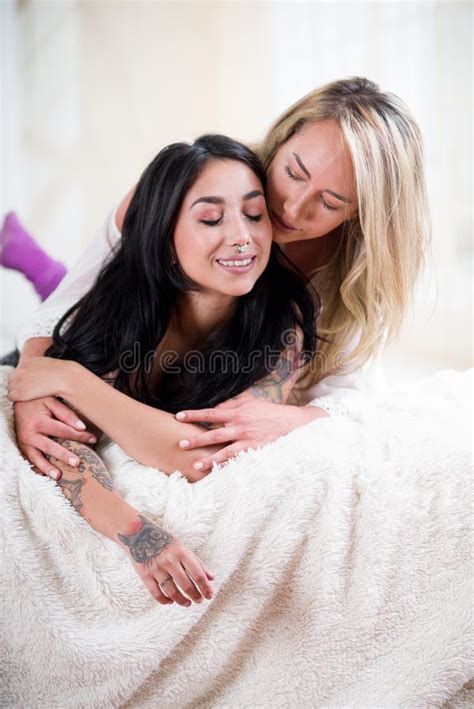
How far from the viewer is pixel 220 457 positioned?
1299 millimetres

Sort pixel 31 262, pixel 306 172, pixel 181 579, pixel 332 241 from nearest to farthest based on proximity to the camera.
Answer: pixel 181 579 < pixel 306 172 < pixel 332 241 < pixel 31 262

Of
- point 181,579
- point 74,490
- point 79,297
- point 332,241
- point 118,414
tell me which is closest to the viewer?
point 181,579

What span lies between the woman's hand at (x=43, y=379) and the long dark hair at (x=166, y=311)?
0.08 metres

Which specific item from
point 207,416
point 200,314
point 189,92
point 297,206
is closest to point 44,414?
point 207,416

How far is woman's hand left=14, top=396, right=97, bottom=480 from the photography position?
130cm

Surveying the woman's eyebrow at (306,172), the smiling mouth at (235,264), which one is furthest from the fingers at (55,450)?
the woman's eyebrow at (306,172)

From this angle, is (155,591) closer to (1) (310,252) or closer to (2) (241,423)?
(2) (241,423)

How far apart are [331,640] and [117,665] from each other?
341mm

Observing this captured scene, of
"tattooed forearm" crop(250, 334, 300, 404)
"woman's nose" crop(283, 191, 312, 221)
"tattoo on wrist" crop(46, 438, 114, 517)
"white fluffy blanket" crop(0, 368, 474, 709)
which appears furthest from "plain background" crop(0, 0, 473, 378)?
"tattoo on wrist" crop(46, 438, 114, 517)

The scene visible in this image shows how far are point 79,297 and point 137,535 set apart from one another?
2.39ft

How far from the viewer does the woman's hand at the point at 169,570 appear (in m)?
1.08

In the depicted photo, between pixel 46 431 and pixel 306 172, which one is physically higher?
pixel 306 172

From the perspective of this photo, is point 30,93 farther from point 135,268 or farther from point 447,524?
point 447,524

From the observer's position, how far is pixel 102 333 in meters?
1.54
